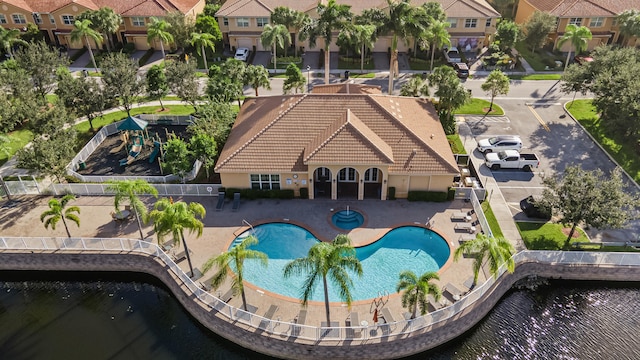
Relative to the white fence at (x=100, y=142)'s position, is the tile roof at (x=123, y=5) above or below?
above

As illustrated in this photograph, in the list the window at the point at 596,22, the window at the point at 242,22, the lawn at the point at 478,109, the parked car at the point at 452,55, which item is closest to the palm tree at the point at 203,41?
the window at the point at 242,22

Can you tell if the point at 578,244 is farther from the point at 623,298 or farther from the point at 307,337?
the point at 307,337

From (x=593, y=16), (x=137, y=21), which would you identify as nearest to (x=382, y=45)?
(x=593, y=16)

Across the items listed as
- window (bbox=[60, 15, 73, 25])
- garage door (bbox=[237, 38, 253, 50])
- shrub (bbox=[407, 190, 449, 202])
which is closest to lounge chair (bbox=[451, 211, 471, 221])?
shrub (bbox=[407, 190, 449, 202])

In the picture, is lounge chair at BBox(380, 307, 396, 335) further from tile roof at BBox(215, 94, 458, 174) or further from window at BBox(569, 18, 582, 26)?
window at BBox(569, 18, 582, 26)

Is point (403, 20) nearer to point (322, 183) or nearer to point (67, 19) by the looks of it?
point (322, 183)

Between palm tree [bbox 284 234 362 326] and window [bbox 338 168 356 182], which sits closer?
palm tree [bbox 284 234 362 326]

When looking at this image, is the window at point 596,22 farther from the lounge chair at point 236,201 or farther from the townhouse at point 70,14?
the lounge chair at point 236,201
